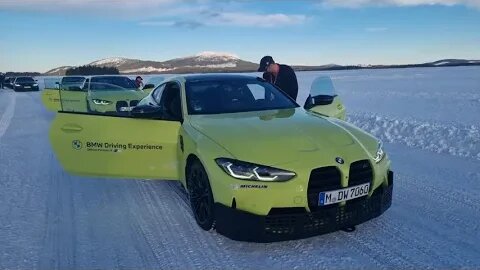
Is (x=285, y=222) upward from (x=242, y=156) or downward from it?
downward

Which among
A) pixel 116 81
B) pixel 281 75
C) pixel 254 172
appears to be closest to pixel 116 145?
pixel 254 172

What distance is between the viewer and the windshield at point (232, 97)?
4.71 m

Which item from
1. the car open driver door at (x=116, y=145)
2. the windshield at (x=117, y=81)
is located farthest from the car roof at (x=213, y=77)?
Answer: the windshield at (x=117, y=81)

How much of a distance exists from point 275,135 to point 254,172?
55 cm

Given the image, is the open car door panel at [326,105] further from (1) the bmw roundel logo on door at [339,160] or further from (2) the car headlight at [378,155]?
(1) the bmw roundel logo on door at [339,160]

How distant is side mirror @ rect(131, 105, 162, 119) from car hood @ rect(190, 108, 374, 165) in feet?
1.49

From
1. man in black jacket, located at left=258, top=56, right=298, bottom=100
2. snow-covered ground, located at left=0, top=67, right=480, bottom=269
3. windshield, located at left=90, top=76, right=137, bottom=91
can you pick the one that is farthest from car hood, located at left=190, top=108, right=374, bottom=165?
windshield, located at left=90, top=76, right=137, bottom=91

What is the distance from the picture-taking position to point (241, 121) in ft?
13.9

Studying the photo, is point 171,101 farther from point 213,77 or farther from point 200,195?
point 200,195

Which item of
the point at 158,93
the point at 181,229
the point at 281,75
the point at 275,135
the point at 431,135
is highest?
the point at 281,75

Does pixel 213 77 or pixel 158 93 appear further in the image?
pixel 158 93

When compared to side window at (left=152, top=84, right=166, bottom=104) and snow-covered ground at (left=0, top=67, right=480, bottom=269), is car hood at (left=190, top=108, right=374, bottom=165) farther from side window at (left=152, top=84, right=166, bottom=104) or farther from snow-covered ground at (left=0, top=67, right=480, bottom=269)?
side window at (left=152, top=84, right=166, bottom=104)

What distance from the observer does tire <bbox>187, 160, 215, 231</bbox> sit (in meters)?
3.73

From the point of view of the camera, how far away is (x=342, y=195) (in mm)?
3404
